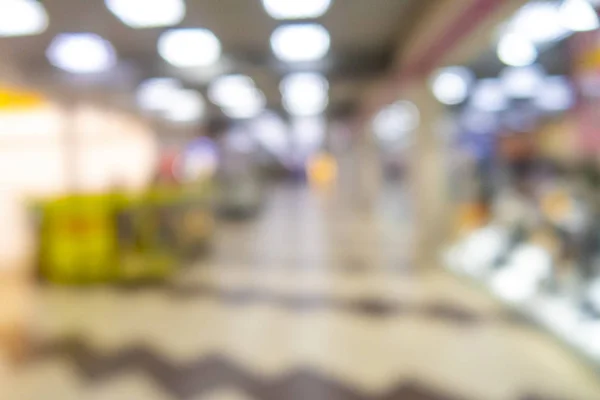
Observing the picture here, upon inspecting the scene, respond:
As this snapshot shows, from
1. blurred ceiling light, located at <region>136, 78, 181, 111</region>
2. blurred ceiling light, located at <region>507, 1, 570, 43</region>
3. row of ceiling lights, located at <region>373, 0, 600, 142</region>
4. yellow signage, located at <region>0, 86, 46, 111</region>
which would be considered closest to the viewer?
row of ceiling lights, located at <region>373, 0, 600, 142</region>

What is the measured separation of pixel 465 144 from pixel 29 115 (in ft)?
24.7

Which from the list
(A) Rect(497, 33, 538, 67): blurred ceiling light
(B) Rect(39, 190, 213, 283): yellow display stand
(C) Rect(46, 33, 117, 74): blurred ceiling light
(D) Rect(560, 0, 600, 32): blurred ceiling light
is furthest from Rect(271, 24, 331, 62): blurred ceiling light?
(D) Rect(560, 0, 600, 32): blurred ceiling light

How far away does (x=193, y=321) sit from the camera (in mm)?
3852

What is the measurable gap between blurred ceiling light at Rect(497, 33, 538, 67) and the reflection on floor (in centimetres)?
212

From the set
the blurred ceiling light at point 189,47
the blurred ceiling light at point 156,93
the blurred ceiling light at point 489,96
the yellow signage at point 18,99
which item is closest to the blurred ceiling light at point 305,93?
Result: the blurred ceiling light at point 189,47

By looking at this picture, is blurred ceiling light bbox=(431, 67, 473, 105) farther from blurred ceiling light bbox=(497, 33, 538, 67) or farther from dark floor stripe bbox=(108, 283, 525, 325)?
dark floor stripe bbox=(108, 283, 525, 325)

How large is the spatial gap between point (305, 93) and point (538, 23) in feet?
18.1

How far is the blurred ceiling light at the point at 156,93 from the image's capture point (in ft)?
23.7

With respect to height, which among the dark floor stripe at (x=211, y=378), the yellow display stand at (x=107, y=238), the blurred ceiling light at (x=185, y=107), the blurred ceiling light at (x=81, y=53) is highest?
the blurred ceiling light at (x=185, y=107)

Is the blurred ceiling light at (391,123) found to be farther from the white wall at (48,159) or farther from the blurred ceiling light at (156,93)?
the white wall at (48,159)

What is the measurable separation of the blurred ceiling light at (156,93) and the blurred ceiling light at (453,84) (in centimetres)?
354

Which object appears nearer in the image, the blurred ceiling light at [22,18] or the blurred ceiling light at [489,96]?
the blurred ceiling light at [22,18]

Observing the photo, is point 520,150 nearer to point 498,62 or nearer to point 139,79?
point 498,62

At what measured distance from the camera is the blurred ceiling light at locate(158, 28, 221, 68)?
4.90 m
